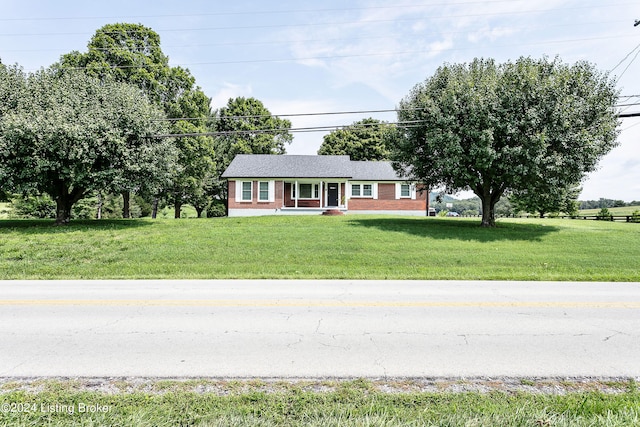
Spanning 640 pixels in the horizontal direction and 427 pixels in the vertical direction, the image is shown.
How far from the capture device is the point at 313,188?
→ 33.8m

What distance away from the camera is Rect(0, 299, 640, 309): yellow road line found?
281 inches

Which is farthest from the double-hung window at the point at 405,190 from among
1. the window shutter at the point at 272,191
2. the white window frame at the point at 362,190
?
the window shutter at the point at 272,191

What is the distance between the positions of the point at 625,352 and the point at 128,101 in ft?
71.6

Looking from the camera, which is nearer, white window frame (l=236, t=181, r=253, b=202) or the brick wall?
white window frame (l=236, t=181, r=253, b=202)

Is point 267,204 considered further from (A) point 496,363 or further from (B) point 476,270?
(A) point 496,363

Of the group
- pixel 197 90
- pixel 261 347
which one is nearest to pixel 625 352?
pixel 261 347

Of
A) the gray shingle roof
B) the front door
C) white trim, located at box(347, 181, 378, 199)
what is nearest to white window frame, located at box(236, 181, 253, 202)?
the gray shingle roof

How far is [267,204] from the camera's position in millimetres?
32469

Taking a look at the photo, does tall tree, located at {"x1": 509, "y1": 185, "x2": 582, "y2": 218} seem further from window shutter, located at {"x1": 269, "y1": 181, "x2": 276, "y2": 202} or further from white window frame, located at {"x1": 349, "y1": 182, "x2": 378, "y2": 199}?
window shutter, located at {"x1": 269, "y1": 181, "x2": 276, "y2": 202}

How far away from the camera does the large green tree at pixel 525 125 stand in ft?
52.3

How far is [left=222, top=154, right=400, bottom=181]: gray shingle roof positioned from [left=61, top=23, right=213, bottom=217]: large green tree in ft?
11.0

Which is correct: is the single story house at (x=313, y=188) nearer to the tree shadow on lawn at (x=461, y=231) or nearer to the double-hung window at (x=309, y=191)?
the double-hung window at (x=309, y=191)

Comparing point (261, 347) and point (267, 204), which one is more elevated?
point (267, 204)

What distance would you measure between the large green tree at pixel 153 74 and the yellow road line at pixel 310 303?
19675 mm
